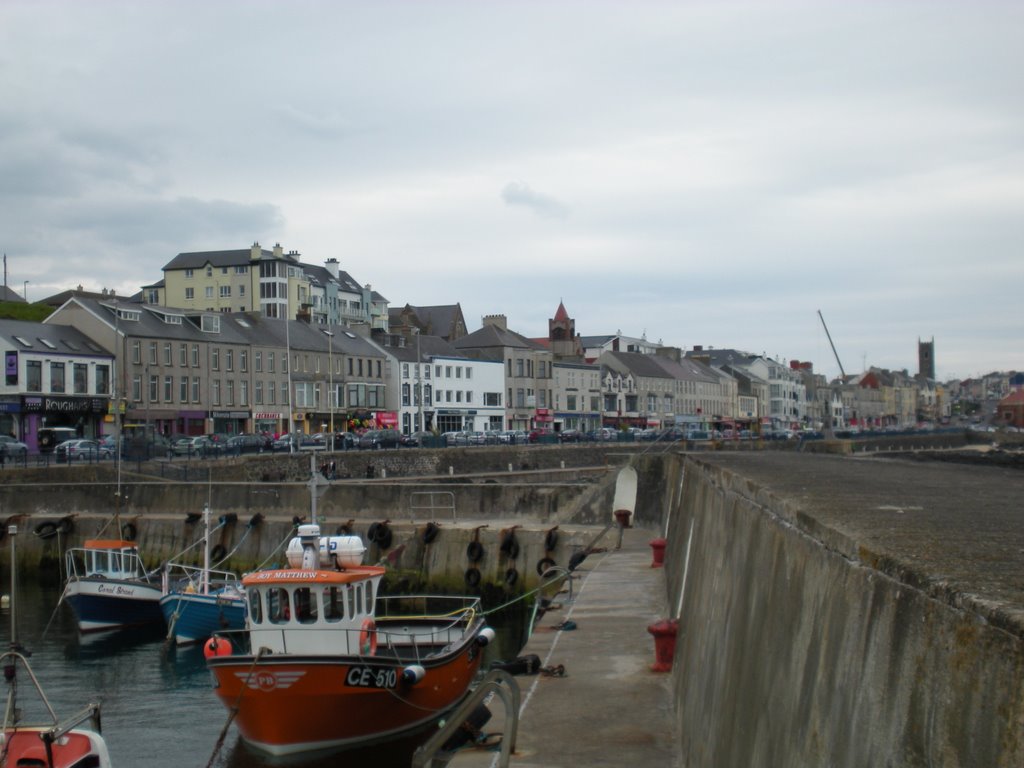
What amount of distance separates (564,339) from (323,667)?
339 ft

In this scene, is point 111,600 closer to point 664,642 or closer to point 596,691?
point 596,691

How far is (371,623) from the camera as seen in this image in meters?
19.5

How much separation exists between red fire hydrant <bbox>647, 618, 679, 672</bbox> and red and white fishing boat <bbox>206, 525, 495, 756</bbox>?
4481mm

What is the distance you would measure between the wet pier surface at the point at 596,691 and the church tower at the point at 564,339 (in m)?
93.2

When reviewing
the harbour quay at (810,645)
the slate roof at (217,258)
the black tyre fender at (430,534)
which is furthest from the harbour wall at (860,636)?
the slate roof at (217,258)

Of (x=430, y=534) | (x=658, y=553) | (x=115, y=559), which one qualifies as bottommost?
(x=115, y=559)

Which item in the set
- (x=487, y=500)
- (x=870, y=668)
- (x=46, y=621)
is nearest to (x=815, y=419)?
(x=487, y=500)

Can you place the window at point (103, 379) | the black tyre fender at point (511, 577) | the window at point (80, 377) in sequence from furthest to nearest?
the window at point (103, 379) → the window at point (80, 377) → the black tyre fender at point (511, 577)

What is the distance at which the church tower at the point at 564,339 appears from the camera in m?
118

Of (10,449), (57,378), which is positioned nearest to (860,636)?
(10,449)

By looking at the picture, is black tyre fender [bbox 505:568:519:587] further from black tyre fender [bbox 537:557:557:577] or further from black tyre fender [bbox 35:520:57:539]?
black tyre fender [bbox 35:520:57:539]

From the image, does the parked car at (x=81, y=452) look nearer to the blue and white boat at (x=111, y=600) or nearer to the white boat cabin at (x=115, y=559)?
the white boat cabin at (x=115, y=559)

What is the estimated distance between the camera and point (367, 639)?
19.2 meters

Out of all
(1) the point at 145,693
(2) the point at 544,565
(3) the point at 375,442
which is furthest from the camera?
(3) the point at 375,442
